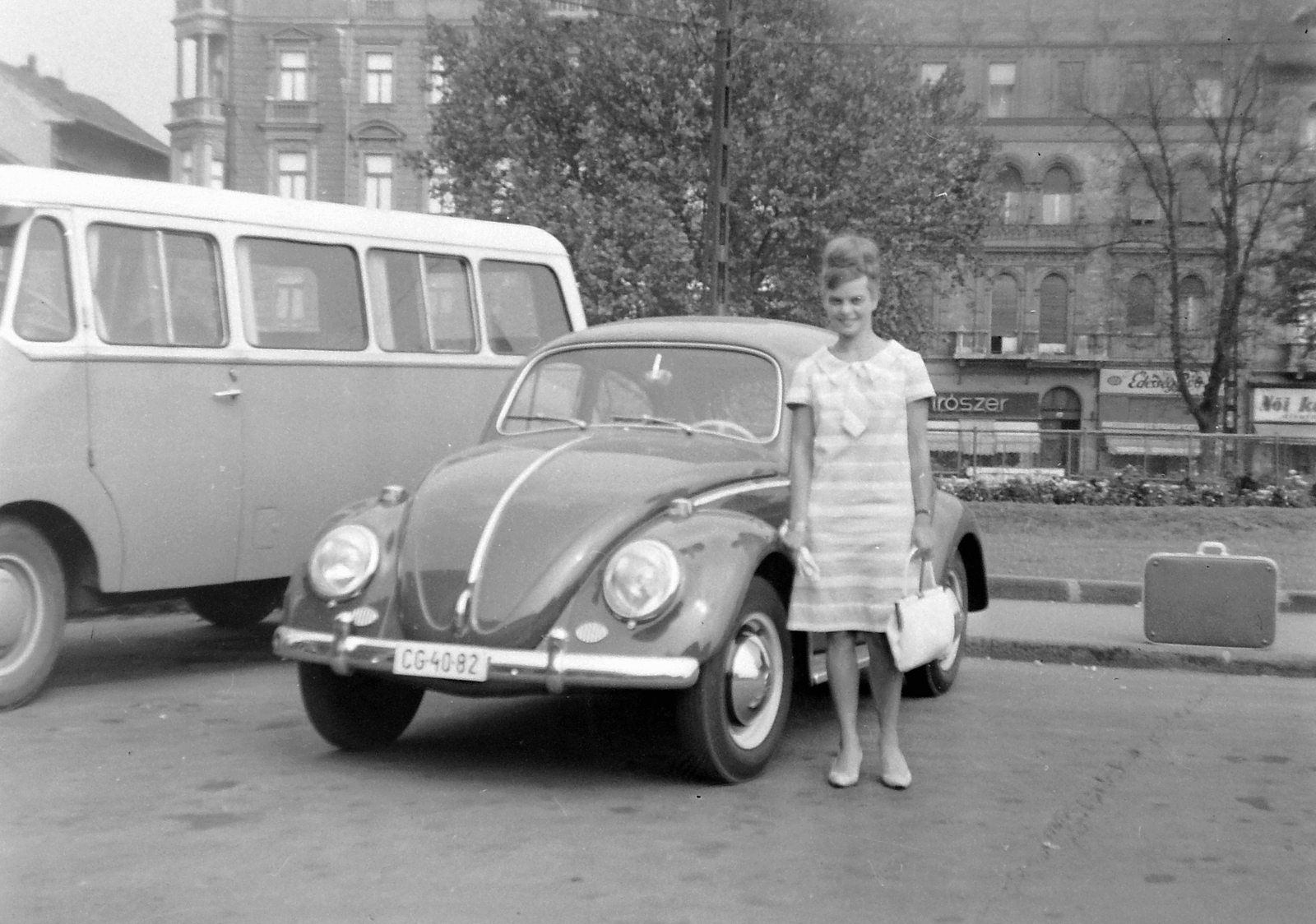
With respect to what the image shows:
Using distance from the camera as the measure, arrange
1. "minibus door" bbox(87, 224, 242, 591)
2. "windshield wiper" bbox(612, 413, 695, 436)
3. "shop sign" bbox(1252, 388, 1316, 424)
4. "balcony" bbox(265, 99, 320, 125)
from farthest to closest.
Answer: "shop sign" bbox(1252, 388, 1316, 424) < "balcony" bbox(265, 99, 320, 125) < "minibus door" bbox(87, 224, 242, 591) < "windshield wiper" bbox(612, 413, 695, 436)

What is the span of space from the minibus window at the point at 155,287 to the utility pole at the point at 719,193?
1102 cm

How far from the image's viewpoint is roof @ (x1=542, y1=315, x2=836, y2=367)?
6871 millimetres

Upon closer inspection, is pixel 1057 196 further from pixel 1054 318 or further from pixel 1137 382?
pixel 1137 382

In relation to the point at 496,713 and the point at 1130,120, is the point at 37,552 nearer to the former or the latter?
the point at 496,713

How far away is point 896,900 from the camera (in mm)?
4164

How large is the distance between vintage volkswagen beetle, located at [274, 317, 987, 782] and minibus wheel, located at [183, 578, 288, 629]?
2890mm

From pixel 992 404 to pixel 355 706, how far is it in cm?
4697

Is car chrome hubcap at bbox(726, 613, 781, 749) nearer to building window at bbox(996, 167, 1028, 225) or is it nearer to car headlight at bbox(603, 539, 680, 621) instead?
car headlight at bbox(603, 539, 680, 621)

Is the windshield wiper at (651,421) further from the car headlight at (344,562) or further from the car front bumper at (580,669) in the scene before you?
the car front bumper at (580,669)

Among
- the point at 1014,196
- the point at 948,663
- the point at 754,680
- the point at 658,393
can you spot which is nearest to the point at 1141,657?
the point at 948,663

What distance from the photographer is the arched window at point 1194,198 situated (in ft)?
115

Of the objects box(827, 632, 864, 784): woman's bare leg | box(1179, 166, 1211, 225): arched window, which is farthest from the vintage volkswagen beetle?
box(1179, 166, 1211, 225): arched window

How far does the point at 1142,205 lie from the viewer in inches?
1484

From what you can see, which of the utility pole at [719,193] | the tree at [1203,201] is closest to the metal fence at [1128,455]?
the tree at [1203,201]
